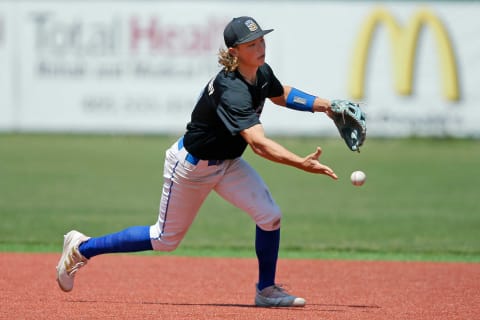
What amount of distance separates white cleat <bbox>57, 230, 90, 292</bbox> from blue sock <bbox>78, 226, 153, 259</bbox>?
0.15 feet

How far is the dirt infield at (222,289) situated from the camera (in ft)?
20.5

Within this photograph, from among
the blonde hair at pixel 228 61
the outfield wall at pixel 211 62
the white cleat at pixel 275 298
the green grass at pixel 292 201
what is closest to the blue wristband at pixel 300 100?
the blonde hair at pixel 228 61

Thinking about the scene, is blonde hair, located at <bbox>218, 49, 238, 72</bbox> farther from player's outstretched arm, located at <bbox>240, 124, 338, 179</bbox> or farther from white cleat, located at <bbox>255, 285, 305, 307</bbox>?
white cleat, located at <bbox>255, 285, 305, 307</bbox>

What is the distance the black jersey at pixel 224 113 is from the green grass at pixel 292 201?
347 centimetres

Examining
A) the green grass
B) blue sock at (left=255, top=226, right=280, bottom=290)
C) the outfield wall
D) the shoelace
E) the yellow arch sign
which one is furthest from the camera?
the outfield wall

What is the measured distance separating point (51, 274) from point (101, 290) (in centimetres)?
96

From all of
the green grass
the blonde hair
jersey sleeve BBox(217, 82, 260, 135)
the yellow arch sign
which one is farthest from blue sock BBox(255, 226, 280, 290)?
the yellow arch sign

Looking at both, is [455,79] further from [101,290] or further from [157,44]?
[101,290]

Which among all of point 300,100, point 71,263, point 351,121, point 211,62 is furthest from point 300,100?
point 211,62

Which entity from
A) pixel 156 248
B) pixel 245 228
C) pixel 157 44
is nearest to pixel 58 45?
pixel 157 44

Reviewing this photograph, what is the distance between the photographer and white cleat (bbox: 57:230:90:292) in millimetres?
6680

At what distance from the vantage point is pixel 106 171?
16.8 metres

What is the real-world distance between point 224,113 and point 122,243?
1252 mm

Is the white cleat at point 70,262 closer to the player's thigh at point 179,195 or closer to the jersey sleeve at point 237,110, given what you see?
the player's thigh at point 179,195
